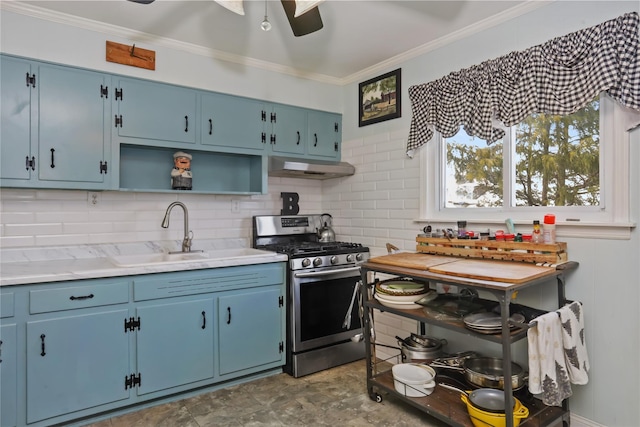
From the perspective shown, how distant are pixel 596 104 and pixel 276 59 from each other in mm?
2316

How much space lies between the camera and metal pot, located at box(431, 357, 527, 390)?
84.1 inches

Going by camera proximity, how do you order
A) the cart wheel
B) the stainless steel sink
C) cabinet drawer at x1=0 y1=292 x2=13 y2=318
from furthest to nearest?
the stainless steel sink → the cart wheel → cabinet drawer at x1=0 y1=292 x2=13 y2=318

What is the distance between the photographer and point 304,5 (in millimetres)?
1688

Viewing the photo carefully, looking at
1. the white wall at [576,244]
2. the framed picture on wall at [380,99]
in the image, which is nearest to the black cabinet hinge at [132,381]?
the white wall at [576,244]

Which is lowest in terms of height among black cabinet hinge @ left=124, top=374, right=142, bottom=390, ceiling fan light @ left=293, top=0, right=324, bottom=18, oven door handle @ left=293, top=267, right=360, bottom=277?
black cabinet hinge @ left=124, top=374, right=142, bottom=390

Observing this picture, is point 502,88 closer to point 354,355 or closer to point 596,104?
point 596,104

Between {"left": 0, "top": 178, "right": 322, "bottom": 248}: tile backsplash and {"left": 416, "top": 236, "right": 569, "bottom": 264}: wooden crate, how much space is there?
160 cm

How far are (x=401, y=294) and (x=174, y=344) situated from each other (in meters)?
1.50

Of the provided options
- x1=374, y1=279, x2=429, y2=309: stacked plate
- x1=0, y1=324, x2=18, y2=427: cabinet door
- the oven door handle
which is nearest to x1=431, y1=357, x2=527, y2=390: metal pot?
x1=374, y1=279, x2=429, y2=309: stacked plate

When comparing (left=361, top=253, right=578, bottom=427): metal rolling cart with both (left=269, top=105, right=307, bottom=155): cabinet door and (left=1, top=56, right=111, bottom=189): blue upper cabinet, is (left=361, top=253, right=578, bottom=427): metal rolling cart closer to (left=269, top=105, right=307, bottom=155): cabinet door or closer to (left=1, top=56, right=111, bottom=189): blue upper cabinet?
(left=269, top=105, right=307, bottom=155): cabinet door

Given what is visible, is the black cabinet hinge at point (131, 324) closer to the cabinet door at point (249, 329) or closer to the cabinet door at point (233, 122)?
the cabinet door at point (249, 329)

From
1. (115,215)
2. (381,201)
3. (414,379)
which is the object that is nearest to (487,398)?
(414,379)

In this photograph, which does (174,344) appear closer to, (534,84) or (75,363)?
(75,363)

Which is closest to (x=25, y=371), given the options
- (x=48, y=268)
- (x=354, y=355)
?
(x=48, y=268)
